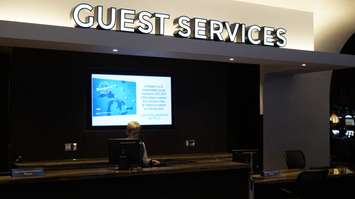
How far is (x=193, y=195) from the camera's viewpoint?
552 cm

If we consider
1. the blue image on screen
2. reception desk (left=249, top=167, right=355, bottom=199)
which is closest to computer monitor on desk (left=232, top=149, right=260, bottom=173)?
reception desk (left=249, top=167, right=355, bottom=199)

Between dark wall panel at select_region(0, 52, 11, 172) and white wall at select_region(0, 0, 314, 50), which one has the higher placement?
white wall at select_region(0, 0, 314, 50)

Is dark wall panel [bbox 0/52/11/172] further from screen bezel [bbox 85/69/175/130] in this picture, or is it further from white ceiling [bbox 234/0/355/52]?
white ceiling [bbox 234/0/355/52]

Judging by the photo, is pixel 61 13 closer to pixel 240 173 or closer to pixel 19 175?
pixel 19 175

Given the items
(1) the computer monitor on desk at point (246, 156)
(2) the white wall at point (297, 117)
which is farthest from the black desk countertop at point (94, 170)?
(2) the white wall at point (297, 117)

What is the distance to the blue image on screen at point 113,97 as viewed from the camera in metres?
7.57

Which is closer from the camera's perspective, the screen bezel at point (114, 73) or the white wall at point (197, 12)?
the white wall at point (197, 12)

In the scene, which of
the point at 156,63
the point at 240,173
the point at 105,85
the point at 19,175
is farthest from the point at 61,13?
the point at 240,173

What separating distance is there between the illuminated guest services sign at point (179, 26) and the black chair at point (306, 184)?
2.44 metres

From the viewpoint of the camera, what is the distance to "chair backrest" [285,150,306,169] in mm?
8477

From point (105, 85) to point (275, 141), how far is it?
3653mm

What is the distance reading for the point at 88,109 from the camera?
24.6ft

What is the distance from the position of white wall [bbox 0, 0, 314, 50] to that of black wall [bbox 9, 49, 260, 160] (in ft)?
3.01

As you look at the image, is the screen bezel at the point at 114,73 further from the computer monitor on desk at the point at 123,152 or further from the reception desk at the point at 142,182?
the computer monitor on desk at the point at 123,152
